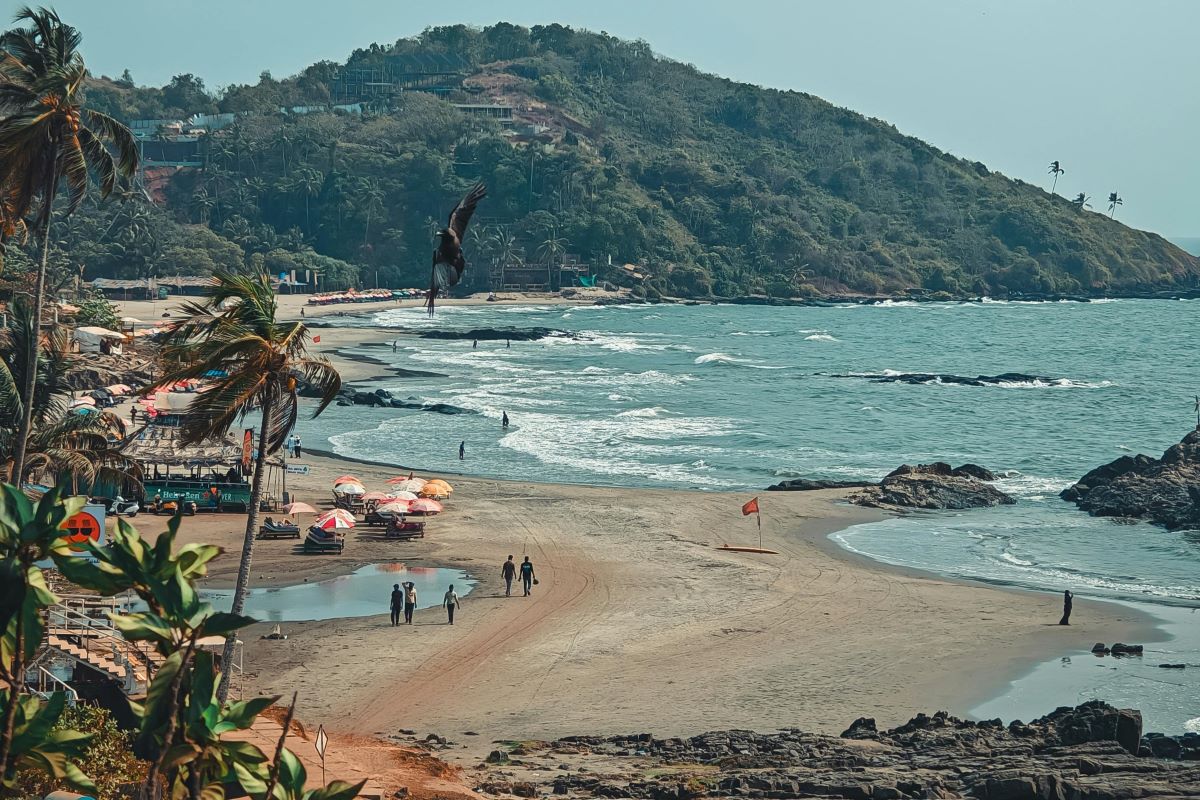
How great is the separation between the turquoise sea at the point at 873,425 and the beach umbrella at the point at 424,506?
9.37 m

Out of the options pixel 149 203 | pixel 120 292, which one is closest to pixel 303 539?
pixel 120 292

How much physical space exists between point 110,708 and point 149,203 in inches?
6470

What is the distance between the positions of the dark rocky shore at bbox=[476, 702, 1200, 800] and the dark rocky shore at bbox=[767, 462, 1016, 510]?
2116 centimetres

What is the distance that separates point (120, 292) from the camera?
422 ft

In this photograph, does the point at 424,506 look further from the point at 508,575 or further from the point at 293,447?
the point at 293,447

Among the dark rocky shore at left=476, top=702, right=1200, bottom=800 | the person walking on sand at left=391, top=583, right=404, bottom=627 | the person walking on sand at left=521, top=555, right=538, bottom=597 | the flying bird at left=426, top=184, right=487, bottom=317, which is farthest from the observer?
the person walking on sand at left=521, top=555, right=538, bottom=597

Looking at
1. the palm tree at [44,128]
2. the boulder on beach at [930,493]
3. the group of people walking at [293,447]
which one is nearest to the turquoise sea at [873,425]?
the boulder on beach at [930,493]

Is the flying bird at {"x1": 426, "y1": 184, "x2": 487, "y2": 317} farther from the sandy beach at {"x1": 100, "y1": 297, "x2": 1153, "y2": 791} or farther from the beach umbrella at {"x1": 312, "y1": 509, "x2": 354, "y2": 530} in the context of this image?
the beach umbrella at {"x1": 312, "y1": 509, "x2": 354, "y2": 530}

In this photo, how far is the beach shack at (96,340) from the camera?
65.6 meters

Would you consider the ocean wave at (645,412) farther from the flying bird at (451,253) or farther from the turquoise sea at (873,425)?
the flying bird at (451,253)

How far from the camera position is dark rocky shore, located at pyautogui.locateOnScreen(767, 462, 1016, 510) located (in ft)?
139

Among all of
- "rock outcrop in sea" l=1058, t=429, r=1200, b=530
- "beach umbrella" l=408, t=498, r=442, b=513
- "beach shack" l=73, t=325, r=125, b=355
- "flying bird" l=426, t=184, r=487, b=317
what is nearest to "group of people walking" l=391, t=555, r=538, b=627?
"beach umbrella" l=408, t=498, r=442, b=513

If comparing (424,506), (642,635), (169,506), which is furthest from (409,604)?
(169,506)

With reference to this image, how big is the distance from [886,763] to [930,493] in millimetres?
25222
